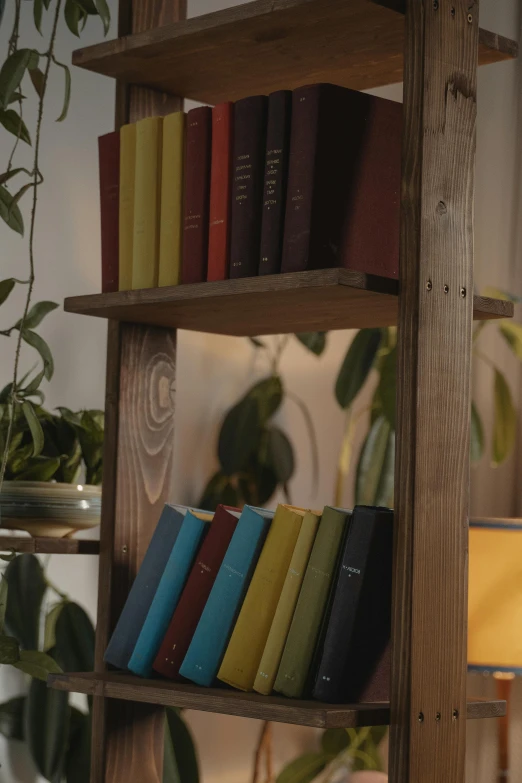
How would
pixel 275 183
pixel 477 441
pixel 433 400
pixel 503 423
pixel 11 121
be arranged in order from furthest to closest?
pixel 503 423, pixel 477 441, pixel 11 121, pixel 275 183, pixel 433 400

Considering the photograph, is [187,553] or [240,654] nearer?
[240,654]

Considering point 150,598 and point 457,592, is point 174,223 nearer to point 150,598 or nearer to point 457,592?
point 150,598

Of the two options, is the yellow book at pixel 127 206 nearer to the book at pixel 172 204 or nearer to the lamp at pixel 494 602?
the book at pixel 172 204

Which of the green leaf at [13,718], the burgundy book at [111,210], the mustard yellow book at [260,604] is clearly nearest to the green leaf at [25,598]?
the green leaf at [13,718]

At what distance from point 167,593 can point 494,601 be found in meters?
0.57

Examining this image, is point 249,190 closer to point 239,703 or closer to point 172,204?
point 172,204

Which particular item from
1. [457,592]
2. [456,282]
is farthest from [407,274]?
[457,592]

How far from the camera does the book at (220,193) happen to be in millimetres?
1401

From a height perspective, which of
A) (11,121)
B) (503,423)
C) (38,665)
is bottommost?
(38,665)

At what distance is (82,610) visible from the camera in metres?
2.14

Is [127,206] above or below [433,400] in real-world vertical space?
above

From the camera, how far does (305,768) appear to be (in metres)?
2.68

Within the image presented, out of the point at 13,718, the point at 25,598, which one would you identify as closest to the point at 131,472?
the point at 25,598

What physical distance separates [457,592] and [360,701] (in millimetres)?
167
